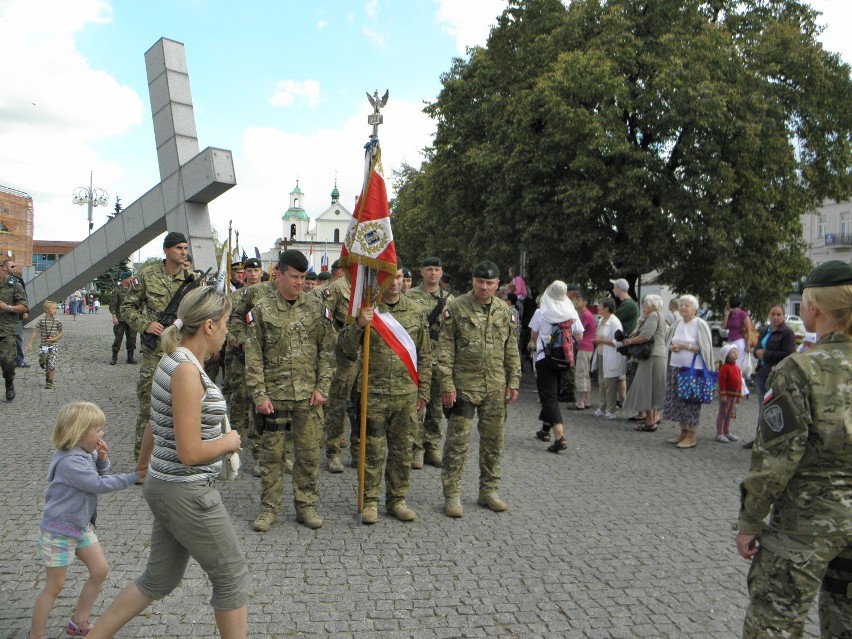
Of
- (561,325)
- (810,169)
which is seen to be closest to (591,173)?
(810,169)

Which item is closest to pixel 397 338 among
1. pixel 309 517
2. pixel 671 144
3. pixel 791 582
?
pixel 309 517

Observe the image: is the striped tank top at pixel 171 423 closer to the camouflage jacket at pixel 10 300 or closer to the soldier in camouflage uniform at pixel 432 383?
the soldier in camouflage uniform at pixel 432 383

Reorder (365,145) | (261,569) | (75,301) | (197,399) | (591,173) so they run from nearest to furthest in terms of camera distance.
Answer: (197,399)
(261,569)
(365,145)
(591,173)
(75,301)

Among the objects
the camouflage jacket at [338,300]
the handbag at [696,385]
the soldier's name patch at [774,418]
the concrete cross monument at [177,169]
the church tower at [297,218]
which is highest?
the church tower at [297,218]

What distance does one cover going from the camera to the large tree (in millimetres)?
16188

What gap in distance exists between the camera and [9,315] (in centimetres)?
1101

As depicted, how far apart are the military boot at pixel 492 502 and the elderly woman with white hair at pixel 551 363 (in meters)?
2.50

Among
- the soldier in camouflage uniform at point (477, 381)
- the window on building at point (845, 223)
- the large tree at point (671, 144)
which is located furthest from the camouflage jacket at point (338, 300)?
the window on building at point (845, 223)

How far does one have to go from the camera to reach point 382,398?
6.05 metres

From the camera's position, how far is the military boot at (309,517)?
5.73 m

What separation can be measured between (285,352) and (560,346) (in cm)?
413

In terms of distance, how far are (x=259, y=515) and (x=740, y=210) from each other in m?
14.6

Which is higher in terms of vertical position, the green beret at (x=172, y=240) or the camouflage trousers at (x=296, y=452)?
the green beret at (x=172, y=240)

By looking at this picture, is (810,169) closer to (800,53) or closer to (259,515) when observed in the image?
(800,53)
